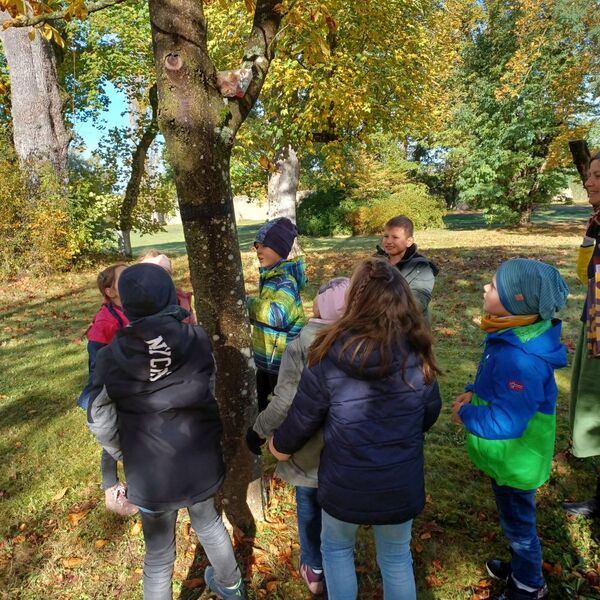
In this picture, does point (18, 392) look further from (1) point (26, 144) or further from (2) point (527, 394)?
(1) point (26, 144)

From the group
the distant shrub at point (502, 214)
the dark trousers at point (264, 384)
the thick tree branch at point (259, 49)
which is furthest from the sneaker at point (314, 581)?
the distant shrub at point (502, 214)

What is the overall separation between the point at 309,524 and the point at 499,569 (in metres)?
1.17

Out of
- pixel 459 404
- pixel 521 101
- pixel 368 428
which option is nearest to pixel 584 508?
pixel 459 404

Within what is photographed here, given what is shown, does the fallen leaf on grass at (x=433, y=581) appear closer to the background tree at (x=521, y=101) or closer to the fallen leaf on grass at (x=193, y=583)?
the fallen leaf on grass at (x=193, y=583)

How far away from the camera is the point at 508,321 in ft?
7.19

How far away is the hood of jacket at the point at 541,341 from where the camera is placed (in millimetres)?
2129

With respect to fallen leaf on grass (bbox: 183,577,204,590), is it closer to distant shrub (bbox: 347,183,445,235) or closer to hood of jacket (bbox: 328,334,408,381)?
hood of jacket (bbox: 328,334,408,381)

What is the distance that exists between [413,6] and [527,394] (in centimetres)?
1113

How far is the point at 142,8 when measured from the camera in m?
13.4

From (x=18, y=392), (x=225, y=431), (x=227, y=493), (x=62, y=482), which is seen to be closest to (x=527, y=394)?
(x=225, y=431)

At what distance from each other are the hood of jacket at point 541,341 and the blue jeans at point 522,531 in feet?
2.34

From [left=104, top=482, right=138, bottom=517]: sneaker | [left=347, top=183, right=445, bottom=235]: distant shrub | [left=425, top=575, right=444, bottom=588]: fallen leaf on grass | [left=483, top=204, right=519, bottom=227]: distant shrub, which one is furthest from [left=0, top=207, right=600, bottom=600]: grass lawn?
[left=347, top=183, right=445, bottom=235]: distant shrub

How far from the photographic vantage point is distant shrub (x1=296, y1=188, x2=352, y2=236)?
26.6m

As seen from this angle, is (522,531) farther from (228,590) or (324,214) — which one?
(324,214)
